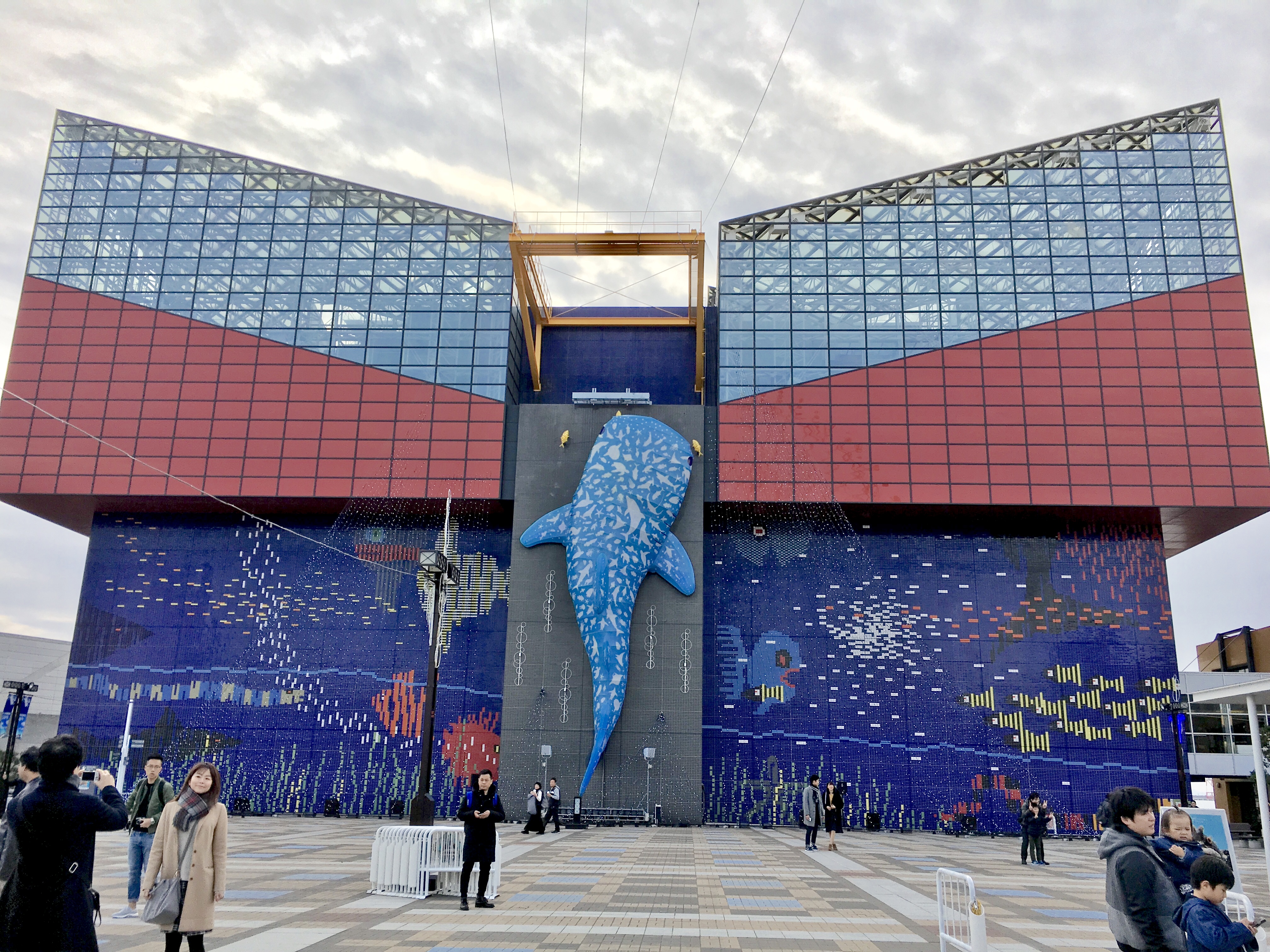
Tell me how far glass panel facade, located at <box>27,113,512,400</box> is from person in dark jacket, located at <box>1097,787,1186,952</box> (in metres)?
29.8

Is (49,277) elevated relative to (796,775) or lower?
elevated

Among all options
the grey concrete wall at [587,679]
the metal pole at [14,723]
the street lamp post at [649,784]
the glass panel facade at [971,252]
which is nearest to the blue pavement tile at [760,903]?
the metal pole at [14,723]

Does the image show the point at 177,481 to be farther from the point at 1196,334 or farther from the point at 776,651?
the point at 1196,334

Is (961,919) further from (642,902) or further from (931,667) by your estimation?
(931,667)

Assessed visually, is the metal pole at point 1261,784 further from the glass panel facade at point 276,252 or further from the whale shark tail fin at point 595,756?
the glass panel facade at point 276,252

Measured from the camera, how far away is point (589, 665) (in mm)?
29484

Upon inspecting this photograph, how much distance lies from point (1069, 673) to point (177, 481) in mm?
31577

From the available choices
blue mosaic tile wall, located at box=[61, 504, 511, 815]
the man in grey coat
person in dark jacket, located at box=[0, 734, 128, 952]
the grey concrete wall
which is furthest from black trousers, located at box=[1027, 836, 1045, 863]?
blue mosaic tile wall, located at box=[61, 504, 511, 815]

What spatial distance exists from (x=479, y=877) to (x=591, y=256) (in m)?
25.0

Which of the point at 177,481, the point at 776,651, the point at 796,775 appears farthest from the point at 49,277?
the point at 796,775

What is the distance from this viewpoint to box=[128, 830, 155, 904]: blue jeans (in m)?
9.95

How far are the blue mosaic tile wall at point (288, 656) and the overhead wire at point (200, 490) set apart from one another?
0.51ft

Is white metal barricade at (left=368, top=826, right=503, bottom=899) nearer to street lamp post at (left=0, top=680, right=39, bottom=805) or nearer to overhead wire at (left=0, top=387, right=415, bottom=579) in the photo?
street lamp post at (left=0, top=680, right=39, bottom=805)

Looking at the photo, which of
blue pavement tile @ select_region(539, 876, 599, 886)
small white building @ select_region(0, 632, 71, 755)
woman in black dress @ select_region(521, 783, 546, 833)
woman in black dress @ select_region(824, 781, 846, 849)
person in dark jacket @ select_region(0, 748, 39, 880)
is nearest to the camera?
person in dark jacket @ select_region(0, 748, 39, 880)
